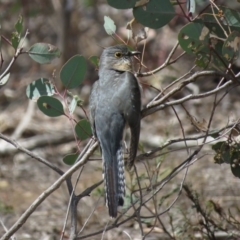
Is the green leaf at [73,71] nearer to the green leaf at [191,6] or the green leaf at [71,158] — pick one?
the green leaf at [71,158]

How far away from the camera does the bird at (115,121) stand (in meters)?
4.29

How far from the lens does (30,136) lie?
8.84m

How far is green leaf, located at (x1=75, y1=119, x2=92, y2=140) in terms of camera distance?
429cm

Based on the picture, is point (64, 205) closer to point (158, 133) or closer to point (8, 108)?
point (158, 133)

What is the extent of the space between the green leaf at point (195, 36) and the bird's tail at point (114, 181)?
86 centimetres

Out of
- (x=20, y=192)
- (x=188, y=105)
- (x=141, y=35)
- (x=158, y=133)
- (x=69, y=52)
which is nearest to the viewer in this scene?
(x=141, y=35)

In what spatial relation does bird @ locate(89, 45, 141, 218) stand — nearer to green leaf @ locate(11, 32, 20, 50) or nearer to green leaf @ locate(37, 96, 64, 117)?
green leaf @ locate(37, 96, 64, 117)

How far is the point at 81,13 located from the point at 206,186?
4.82 meters

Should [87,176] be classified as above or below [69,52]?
below

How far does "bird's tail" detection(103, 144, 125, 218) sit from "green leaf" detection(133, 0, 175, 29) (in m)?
0.85

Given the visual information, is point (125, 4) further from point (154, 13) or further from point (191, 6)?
point (191, 6)

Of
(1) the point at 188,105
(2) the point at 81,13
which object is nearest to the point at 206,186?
(1) the point at 188,105

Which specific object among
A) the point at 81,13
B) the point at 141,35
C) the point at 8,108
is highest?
the point at 81,13

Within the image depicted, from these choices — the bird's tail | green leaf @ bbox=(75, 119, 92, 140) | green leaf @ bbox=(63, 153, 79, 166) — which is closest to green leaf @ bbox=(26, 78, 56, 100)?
green leaf @ bbox=(75, 119, 92, 140)
